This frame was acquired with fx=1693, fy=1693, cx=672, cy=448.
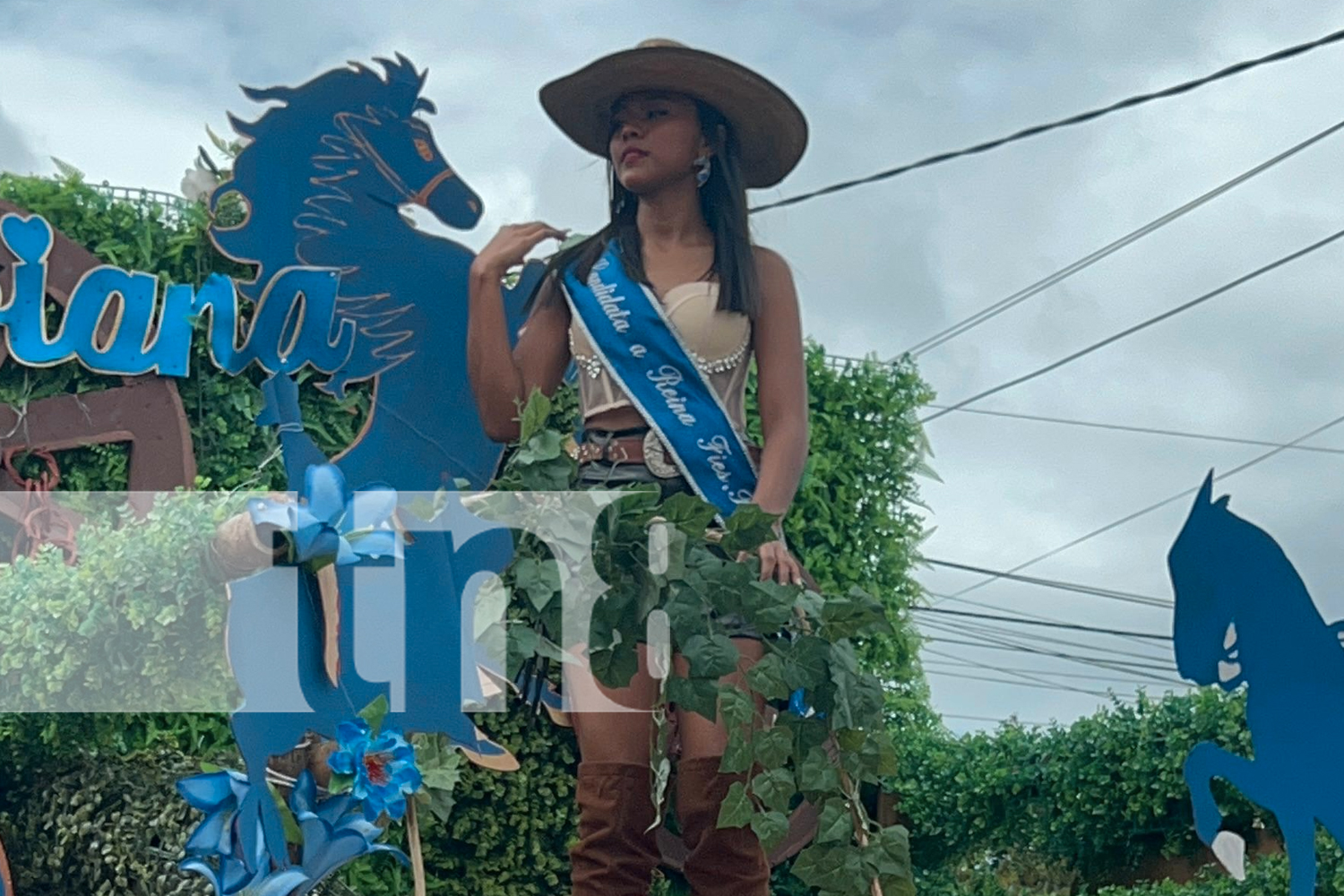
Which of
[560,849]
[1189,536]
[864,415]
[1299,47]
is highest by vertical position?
[1299,47]

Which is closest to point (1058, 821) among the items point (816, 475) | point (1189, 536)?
point (816, 475)

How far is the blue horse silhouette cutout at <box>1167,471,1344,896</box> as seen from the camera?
3.38m

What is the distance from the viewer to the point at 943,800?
604cm

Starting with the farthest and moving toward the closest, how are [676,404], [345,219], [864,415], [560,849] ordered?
1. [864,415]
2. [560,849]
3. [345,219]
4. [676,404]

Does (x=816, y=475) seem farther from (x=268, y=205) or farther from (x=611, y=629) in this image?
(x=611, y=629)

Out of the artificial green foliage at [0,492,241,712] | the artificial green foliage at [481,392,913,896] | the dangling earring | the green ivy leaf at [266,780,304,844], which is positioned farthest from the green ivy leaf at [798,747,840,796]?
the artificial green foliage at [0,492,241,712]

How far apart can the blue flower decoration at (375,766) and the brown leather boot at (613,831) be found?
0.53 m

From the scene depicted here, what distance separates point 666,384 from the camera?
2.86m

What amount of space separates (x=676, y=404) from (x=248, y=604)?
36.0 inches

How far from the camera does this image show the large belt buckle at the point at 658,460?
2.82m

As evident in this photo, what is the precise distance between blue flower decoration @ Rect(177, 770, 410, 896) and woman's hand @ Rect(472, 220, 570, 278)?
1.02m

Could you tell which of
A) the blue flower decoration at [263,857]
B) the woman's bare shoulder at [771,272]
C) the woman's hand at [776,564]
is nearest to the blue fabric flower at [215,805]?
the blue flower decoration at [263,857]

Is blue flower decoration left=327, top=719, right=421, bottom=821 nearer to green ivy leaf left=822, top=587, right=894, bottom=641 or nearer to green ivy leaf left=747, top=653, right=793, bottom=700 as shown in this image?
green ivy leaf left=747, top=653, right=793, bottom=700

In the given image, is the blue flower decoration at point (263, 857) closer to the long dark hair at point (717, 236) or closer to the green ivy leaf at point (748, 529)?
the green ivy leaf at point (748, 529)
